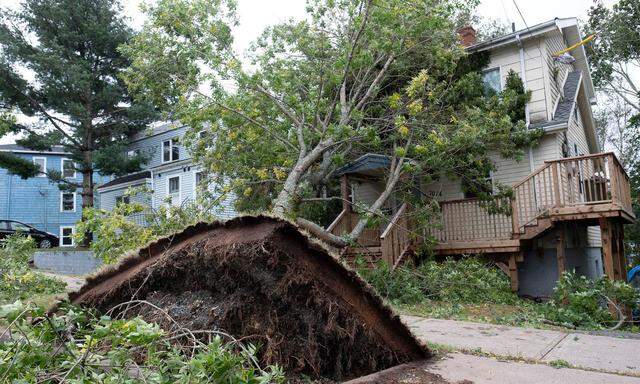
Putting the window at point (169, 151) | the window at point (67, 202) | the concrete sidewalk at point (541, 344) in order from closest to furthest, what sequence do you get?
the concrete sidewalk at point (541, 344)
the window at point (169, 151)
the window at point (67, 202)

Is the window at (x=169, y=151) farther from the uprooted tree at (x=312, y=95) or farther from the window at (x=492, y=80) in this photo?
the window at (x=492, y=80)

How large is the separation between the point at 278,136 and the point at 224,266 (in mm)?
6597

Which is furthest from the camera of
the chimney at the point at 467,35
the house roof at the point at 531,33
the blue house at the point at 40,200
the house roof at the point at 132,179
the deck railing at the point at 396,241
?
the blue house at the point at 40,200

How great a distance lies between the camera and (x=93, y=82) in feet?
68.1

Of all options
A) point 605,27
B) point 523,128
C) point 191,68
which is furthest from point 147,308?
point 605,27

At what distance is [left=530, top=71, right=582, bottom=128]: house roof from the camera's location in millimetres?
12548

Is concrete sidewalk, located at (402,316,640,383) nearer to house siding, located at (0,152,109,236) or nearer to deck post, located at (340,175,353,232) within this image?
deck post, located at (340,175,353,232)

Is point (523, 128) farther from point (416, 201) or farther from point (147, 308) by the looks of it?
point (147, 308)

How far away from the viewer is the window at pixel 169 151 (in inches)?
1012

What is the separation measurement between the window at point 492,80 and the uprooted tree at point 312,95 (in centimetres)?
274

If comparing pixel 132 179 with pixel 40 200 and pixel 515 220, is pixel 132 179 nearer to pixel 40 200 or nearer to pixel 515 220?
pixel 40 200

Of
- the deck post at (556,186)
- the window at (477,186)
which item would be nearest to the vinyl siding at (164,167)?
the window at (477,186)

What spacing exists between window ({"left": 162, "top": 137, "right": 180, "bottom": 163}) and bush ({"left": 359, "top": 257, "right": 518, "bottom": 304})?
18202 mm

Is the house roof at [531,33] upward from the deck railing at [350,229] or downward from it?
upward
